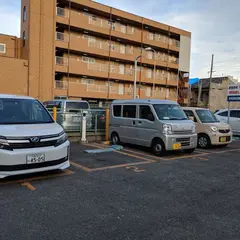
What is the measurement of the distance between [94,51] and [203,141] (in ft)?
73.1

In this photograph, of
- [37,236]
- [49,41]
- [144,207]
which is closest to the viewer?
[37,236]

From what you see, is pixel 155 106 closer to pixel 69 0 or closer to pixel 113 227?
pixel 113 227

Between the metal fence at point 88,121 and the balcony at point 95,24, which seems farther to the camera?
the balcony at point 95,24

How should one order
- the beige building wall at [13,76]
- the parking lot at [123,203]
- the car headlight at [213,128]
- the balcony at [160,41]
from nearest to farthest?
the parking lot at [123,203], the car headlight at [213,128], the beige building wall at [13,76], the balcony at [160,41]

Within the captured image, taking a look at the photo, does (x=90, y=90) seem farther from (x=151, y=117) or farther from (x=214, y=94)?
(x=151, y=117)

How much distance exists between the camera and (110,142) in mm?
10344

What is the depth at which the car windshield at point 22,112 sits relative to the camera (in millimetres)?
5254

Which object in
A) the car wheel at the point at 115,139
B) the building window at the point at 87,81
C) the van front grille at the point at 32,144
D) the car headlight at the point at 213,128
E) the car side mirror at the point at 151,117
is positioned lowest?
the car wheel at the point at 115,139

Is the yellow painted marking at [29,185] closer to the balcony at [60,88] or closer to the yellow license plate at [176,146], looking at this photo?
the yellow license plate at [176,146]

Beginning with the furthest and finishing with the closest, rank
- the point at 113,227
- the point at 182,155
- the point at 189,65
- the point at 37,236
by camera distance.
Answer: the point at 189,65 → the point at 182,155 → the point at 113,227 → the point at 37,236

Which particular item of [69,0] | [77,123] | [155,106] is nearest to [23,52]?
[69,0]

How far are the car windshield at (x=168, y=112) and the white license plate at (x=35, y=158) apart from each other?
4.42m

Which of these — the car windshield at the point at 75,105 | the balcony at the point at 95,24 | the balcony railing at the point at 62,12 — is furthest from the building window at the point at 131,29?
the car windshield at the point at 75,105

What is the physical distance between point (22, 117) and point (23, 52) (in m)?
23.5
